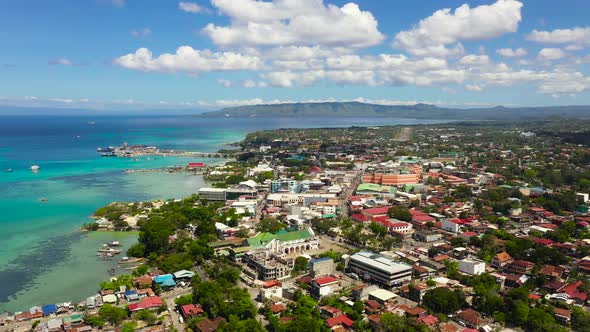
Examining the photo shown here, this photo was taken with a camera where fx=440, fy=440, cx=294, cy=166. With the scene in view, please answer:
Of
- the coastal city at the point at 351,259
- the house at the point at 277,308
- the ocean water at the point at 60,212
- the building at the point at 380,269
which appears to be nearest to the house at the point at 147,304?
the coastal city at the point at 351,259

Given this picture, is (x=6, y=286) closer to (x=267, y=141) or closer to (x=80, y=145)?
(x=267, y=141)

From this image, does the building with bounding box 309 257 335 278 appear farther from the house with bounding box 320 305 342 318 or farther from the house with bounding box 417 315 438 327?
the house with bounding box 417 315 438 327

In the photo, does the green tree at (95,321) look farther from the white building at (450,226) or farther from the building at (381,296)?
the white building at (450,226)

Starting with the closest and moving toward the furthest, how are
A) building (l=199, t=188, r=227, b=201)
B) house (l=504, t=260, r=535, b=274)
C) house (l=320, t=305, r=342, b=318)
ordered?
house (l=320, t=305, r=342, b=318), house (l=504, t=260, r=535, b=274), building (l=199, t=188, r=227, b=201)

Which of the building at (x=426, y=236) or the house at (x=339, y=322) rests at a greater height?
the house at (x=339, y=322)

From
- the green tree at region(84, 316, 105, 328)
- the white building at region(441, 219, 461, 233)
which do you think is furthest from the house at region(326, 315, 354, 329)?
the white building at region(441, 219, 461, 233)

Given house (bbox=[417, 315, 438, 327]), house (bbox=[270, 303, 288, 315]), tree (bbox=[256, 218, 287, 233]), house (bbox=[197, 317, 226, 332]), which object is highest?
tree (bbox=[256, 218, 287, 233])

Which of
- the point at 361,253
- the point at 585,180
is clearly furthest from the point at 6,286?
the point at 585,180
